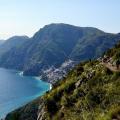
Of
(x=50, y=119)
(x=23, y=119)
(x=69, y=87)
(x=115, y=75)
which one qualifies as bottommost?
(x=23, y=119)

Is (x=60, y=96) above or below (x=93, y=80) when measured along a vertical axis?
below

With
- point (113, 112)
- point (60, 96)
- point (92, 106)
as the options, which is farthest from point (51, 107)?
point (113, 112)

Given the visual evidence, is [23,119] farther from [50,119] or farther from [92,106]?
[92,106]

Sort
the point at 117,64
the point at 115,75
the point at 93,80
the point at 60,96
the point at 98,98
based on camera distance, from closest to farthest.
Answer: the point at 98,98 < the point at 115,75 < the point at 93,80 < the point at 117,64 < the point at 60,96

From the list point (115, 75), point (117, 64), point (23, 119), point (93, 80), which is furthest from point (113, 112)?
point (23, 119)

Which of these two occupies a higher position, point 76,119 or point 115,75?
point 115,75

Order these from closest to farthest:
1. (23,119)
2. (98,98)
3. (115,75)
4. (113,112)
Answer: (113,112) → (98,98) → (115,75) → (23,119)

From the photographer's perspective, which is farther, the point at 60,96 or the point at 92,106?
the point at 60,96

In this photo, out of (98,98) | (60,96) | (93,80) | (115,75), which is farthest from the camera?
(60,96)

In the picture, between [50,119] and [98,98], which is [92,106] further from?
[50,119]
